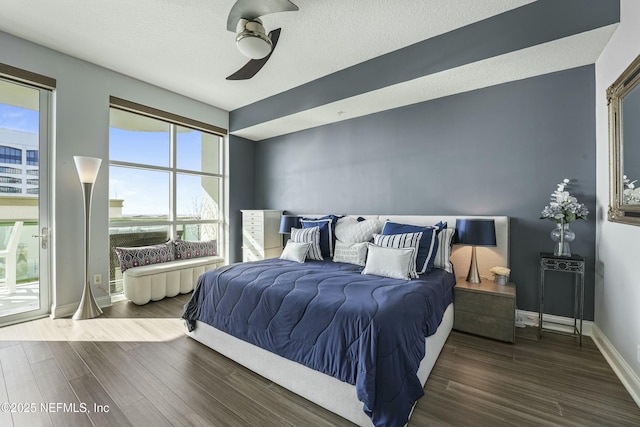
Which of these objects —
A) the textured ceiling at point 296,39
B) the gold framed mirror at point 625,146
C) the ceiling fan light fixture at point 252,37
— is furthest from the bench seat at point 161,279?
the gold framed mirror at point 625,146

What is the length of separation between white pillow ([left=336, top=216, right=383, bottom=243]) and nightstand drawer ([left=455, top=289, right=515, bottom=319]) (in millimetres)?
1105

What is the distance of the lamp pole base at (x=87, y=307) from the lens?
316cm

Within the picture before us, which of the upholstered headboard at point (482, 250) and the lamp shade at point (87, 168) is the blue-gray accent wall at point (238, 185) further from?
the upholstered headboard at point (482, 250)

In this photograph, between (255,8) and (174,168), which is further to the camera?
(174,168)

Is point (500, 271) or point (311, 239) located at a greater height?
point (311, 239)

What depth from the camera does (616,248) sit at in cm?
220

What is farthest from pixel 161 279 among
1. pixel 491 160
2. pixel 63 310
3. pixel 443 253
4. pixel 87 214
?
pixel 491 160

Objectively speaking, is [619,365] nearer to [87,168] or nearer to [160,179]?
[87,168]

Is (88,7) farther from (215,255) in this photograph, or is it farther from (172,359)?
(215,255)

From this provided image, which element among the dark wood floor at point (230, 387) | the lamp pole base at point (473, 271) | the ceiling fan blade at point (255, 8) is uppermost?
the ceiling fan blade at point (255, 8)

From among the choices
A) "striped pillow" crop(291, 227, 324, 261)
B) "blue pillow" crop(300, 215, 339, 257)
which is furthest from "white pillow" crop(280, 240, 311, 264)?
"blue pillow" crop(300, 215, 339, 257)

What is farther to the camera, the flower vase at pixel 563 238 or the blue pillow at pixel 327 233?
the blue pillow at pixel 327 233

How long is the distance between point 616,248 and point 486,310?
1.10 m

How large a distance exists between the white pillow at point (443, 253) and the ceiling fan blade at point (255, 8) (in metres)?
2.46
